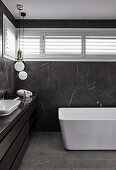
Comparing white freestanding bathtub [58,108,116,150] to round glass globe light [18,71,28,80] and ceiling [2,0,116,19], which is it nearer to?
round glass globe light [18,71,28,80]

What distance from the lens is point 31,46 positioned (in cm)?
410

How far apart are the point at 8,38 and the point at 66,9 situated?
124 centimetres

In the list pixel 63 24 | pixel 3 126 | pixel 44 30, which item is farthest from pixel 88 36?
pixel 3 126

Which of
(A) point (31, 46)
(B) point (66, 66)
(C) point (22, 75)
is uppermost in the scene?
(A) point (31, 46)

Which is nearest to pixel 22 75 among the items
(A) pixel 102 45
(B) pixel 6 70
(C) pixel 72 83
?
(B) pixel 6 70

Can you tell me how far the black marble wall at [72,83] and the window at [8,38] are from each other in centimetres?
60

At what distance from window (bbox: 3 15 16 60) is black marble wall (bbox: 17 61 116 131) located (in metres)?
0.60

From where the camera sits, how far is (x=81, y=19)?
4016 mm

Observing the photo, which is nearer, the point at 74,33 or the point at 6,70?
the point at 6,70

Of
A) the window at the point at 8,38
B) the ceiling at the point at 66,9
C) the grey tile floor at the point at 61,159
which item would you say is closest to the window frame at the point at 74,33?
the ceiling at the point at 66,9

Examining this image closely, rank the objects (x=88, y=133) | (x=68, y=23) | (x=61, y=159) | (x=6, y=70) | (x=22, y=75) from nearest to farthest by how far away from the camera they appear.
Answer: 1. (x=61, y=159)
2. (x=88, y=133)
3. (x=6, y=70)
4. (x=22, y=75)
5. (x=68, y=23)

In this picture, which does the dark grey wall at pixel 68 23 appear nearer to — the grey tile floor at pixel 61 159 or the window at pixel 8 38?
the window at pixel 8 38

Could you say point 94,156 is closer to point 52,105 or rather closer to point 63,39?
point 52,105

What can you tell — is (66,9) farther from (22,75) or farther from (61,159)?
(61,159)
